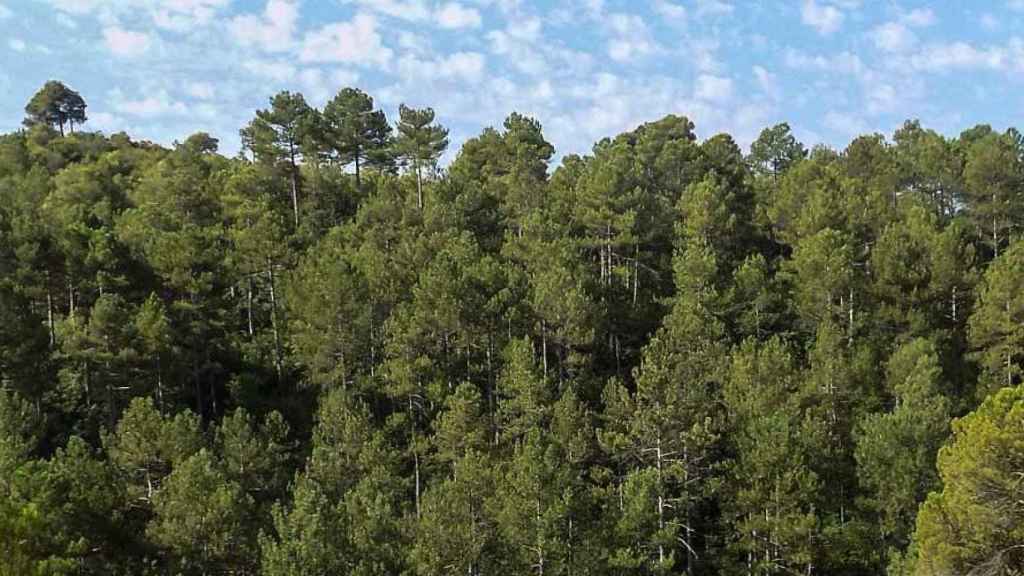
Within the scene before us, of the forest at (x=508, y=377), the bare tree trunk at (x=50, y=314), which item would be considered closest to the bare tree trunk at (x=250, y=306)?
Result: the forest at (x=508, y=377)

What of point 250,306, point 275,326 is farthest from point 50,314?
point 275,326

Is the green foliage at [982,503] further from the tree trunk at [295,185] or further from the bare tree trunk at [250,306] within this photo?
the tree trunk at [295,185]

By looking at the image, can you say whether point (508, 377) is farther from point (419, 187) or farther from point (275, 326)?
point (419, 187)

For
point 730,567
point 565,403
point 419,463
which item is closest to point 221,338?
point 419,463

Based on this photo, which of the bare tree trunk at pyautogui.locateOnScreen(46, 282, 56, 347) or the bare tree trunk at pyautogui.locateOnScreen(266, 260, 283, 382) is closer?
the bare tree trunk at pyautogui.locateOnScreen(46, 282, 56, 347)

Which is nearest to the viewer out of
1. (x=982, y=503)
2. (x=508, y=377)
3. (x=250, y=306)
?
(x=982, y=503)

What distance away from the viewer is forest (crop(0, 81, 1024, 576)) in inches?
949

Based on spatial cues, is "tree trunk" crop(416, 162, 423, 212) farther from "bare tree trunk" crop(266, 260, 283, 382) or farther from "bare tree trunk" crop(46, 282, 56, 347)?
"bare tree trunk" crop(46, 282, 56, 347)

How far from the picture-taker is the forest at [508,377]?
79.1ft

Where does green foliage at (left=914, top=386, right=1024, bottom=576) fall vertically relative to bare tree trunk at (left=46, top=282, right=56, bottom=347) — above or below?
below

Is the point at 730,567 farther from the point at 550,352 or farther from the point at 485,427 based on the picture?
the point at 550,352

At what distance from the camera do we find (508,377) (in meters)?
33.1

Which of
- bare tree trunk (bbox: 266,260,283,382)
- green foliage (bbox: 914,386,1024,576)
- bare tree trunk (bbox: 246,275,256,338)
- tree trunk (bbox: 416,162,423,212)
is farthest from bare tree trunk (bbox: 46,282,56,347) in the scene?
green foliage (bbox: 914,386,1024,576)

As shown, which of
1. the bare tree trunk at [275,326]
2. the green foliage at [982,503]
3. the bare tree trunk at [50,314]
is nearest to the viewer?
the green foliage at [982,503]
